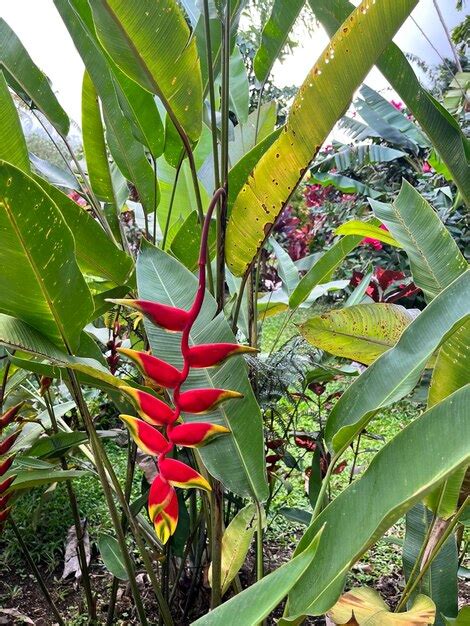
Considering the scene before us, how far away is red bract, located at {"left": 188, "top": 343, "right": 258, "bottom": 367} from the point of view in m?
0.42

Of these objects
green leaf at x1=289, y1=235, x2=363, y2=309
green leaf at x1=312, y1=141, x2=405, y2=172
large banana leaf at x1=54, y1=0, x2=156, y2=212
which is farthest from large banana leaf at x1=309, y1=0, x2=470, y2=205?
green leaf at x1=312, y1=141, x2=405, y2=172

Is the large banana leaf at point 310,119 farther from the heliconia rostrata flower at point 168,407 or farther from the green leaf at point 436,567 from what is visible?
the green leaf at point 436,567

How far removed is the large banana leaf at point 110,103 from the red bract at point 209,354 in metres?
0.51

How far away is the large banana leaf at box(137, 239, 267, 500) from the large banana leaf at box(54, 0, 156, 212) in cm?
24

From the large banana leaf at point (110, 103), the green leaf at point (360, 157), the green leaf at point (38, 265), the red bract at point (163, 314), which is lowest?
the red bract at point (163, 314)

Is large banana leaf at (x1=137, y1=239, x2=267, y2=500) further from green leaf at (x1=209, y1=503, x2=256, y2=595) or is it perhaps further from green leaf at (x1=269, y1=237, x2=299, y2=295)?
green leaf at (x1=269, y1=237, x2=299, y2=295)

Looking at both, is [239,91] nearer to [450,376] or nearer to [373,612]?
[450,376]

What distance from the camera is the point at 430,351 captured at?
0.55 metres

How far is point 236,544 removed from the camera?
751 mm

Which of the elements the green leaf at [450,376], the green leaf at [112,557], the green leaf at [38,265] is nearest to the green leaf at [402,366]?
the green leaf at [450,376]

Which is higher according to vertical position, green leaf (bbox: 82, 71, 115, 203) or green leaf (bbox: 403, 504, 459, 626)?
green leaf (bbox: 82, 71, 115, 203)

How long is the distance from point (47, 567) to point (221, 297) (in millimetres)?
1225

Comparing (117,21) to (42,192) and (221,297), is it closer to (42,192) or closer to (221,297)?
(42,192)

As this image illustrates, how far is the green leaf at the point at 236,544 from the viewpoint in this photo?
2.43ft
